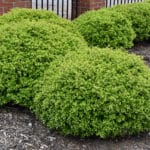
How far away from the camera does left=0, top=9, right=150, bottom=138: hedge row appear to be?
14.5ft

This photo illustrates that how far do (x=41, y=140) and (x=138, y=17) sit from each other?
14.1 ft

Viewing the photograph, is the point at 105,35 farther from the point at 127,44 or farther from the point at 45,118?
the point at 45,118

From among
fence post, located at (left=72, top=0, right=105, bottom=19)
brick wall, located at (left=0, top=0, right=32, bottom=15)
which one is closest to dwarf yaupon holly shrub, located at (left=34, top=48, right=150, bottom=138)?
brick wall, located at (left=0, top=0, right=32, bottom=15)

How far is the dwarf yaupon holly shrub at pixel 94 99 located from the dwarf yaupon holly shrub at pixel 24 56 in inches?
8.0

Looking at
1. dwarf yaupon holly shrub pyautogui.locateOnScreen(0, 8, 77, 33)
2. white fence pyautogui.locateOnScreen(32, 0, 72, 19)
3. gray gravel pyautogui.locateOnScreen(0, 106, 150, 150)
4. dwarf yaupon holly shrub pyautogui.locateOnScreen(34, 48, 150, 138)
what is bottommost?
gray gravel pyautogui.locateOnScreen(0, 106, 150, 150)

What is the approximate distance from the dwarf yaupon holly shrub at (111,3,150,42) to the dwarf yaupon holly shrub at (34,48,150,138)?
347 cm

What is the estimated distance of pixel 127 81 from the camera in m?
4.67

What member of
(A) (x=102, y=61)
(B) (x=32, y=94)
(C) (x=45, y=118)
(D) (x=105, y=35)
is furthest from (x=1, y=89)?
(D) (x=105, y=35)

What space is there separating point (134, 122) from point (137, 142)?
0.86ft

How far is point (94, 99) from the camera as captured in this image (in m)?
4.42

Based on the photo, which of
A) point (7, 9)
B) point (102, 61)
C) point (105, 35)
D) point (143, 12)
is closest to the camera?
point (102, 61)

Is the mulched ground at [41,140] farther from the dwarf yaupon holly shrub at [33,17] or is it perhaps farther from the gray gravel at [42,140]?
the dwarf yaupon holly shrub at [33,17]

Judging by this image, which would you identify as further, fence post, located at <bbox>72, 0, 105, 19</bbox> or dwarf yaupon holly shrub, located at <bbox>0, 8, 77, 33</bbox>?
fence post, located at <bbox>72, 0, 105, 19</bbox>

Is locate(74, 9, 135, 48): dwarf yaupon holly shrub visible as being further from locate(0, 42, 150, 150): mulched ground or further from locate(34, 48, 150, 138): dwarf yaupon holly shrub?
locate(0, 42, 150, 150): mulched ground
